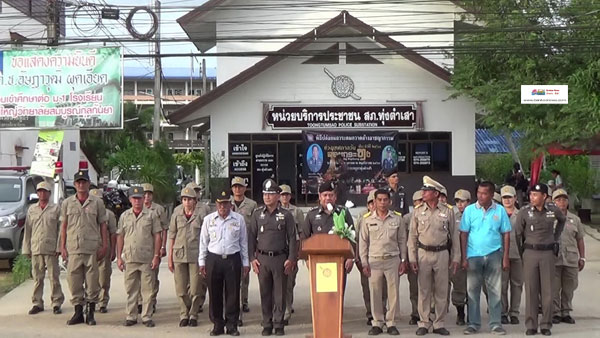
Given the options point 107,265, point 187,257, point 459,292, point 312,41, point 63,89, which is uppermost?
point 312,41

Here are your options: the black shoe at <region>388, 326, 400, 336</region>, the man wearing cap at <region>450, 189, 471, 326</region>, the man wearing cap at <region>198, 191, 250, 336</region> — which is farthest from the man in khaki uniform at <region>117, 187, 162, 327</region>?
the man wearing cap at <region>450, 189, 471, 326</region>

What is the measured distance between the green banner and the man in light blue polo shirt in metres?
7.98

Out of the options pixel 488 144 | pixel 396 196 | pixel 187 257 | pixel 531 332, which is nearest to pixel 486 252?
pixel 531 332

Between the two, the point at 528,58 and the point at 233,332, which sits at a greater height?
the point at 528,58

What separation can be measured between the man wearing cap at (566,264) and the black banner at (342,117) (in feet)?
56.2

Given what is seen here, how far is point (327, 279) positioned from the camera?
29.6ft

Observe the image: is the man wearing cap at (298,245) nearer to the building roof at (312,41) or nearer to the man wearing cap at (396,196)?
the man wearing cap at (396,196)

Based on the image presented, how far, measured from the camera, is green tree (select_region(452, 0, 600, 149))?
19141 millimetres

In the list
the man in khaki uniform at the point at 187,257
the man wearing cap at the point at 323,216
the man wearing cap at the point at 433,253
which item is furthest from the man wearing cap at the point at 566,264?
the man in khaki uniform at the point at 187,257

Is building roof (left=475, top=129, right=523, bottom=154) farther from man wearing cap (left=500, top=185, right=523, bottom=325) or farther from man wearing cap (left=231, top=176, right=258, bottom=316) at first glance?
man wearing cap (left=231, top=176, right=258, bottom=316)

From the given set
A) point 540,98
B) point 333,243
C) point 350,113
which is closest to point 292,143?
point 350,113

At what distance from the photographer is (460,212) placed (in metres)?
10.8

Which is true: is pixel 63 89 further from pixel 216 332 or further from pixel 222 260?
pixel 216 332

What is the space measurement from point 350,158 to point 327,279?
1882 centimetres
